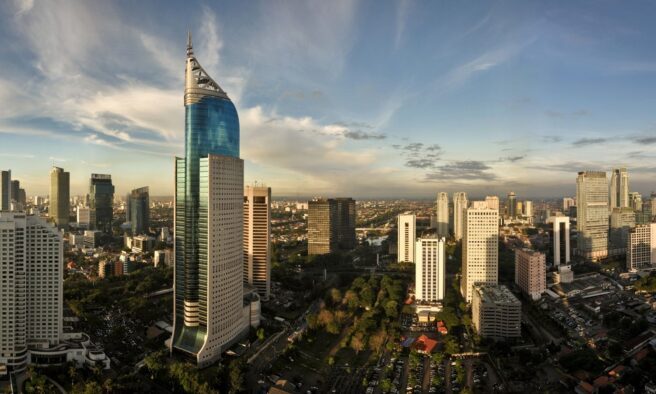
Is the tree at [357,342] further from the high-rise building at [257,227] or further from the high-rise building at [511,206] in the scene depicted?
the high-rise building at [511,206]

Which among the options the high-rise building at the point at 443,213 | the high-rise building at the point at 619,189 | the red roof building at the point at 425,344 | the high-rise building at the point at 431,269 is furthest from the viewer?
the high-rise building at the point at 443,213

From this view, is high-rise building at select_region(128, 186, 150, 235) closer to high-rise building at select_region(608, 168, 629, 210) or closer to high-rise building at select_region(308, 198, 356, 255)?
high-rise building at select_region(308, 198, 356, 255)

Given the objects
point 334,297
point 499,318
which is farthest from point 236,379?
point 499,318

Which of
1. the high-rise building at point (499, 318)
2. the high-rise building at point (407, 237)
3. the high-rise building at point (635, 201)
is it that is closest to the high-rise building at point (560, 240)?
the high-rise building at point (407, 237)

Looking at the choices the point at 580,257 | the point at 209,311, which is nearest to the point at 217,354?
the point at 209,311

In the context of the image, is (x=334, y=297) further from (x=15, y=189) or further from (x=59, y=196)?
(x=59, y=196)

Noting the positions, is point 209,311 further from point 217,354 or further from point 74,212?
point 74,212
